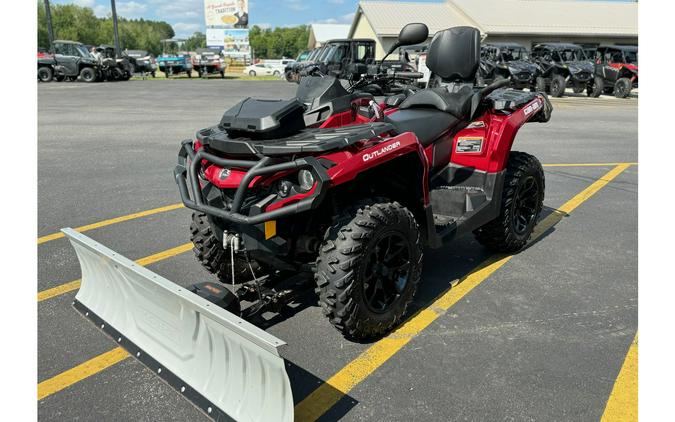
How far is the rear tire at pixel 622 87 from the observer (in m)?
20.6

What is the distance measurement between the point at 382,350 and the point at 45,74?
30.8 meters

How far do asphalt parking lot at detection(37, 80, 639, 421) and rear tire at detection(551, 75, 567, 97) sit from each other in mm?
15041

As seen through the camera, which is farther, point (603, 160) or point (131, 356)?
point (603, 160)

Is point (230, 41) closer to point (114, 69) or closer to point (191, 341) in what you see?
point (114, 69)

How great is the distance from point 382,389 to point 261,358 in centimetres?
79

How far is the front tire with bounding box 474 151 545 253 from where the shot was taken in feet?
14.4

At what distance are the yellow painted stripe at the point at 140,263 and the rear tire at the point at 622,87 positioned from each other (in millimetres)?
20607

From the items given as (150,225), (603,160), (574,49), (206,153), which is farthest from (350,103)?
(574,49)

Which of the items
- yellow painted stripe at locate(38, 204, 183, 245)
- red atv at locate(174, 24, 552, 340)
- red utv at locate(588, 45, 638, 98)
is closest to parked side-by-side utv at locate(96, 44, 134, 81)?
red utv at locate(588, 45, 638, 98)

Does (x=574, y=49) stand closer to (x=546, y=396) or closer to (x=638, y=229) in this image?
(x=638, y=229)

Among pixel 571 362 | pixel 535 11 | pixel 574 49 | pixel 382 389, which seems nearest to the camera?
pixel 382 389

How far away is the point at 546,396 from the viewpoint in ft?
8.98

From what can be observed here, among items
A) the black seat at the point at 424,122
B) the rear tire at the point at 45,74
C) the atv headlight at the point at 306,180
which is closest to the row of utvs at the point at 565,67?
the rear tire at the point at 45,74

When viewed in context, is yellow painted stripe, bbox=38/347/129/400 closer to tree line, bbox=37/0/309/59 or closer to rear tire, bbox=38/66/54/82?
rear tire, bbox=38/66/54/82
